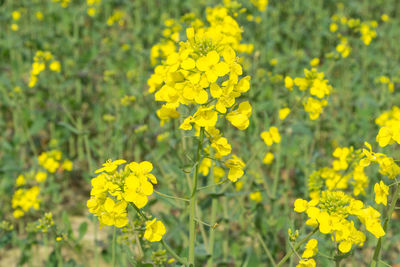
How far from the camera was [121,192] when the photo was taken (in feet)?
5.02

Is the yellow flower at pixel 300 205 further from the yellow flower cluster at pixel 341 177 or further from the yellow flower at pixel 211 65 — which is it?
the yellow flower cluster at pixel 341 177

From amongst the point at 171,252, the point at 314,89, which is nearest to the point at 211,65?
the point at 171,252

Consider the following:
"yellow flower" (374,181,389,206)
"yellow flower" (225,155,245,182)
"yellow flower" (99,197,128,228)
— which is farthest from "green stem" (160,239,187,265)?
"yellow flower" (374,181,389,206)

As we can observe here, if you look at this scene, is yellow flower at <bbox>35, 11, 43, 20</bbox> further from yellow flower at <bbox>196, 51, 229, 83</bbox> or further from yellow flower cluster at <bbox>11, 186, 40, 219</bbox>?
yellow flower at <bbox>196, 51, 229, 83</bbox>

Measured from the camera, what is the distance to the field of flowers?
1.64 m

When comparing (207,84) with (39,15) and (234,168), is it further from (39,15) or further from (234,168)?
(39,15)

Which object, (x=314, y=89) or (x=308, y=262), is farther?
(x=314, y=89)

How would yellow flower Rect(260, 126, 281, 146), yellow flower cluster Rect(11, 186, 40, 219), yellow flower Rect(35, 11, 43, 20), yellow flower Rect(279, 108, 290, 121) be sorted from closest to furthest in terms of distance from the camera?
1. yellow flower Rect(260, 126, 281, 146)
2. yellow flower Rect(279, 108, 290, 121)
3. yellow flower cluster Rect(11, 186, 40, 219)
4. yellow flower Rect(35, 11, 43, 20)

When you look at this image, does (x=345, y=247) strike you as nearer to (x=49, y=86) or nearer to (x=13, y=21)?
(x=49, y=86)

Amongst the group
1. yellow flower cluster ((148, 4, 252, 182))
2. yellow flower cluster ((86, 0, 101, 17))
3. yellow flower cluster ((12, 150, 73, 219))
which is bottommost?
yellow flower cluster ((12, 150, 73, 219))

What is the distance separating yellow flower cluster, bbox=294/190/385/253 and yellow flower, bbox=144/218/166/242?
520 millimetres

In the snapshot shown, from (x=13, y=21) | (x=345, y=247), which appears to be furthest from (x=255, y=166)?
(x=13, y=21)

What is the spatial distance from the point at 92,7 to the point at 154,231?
4.63 m

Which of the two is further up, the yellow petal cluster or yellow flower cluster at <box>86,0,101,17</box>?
yellow flower cluster at <box>86,0,101,17</box>
